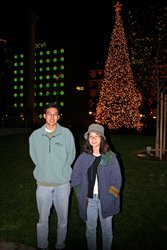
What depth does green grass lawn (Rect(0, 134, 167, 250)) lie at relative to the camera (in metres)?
4.73

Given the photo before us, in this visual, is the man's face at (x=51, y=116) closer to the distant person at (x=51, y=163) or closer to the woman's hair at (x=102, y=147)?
the distant person at (x=51, y=163)

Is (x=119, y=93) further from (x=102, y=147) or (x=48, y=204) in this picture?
(x=48, y=204)

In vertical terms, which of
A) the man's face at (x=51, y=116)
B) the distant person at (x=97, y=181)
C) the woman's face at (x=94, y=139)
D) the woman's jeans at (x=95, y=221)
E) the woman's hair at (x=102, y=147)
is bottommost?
the woman's jeans at (x=95, y=221)

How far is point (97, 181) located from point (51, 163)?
0.69 m

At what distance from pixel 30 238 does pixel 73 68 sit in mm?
86127

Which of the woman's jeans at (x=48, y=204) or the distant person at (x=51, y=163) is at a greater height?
the distant person at (x=51, y=163)

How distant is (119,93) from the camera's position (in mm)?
22859

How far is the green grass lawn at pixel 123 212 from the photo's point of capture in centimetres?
473

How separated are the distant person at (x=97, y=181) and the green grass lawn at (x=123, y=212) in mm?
1047

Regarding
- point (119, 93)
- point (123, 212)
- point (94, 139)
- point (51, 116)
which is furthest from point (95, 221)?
point (119, 93)

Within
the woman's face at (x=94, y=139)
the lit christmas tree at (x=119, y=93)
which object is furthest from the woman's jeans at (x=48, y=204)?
the lit christmas tree at (x=119, y=93)

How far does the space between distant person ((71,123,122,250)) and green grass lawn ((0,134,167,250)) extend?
41.2 inches

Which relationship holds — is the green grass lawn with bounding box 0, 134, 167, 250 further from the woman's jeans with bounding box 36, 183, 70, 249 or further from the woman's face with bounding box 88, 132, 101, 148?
the woman's face with bounding box 88, 132, 101, 148

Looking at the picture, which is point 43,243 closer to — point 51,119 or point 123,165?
point 51,119
